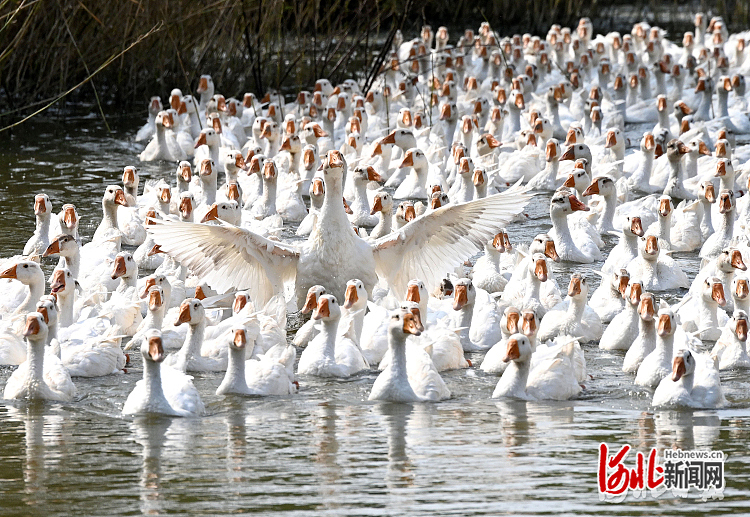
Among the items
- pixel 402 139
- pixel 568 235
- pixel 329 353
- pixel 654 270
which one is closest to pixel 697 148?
pixel 402 139

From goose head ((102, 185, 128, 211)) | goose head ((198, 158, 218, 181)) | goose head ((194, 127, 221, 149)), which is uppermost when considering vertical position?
goose head ((194, 127, 221, 149))

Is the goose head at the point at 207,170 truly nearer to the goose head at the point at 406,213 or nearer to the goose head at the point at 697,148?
the goose head at the point at 406,213

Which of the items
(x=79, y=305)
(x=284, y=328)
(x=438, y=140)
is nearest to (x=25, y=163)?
(x=438, y=140)

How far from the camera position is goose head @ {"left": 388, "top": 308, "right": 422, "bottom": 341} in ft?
27.2

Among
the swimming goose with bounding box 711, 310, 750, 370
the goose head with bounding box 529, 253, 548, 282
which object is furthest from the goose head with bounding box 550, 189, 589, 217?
the swimming goose with bounding box 711, 310, 750, 370

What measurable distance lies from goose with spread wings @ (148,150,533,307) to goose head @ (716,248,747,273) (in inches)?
65.9

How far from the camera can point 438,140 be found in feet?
53.6

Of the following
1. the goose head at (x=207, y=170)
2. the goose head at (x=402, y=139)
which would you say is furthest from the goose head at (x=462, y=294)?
the goose head at (x=402, y=139)

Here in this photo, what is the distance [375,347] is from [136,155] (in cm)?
891

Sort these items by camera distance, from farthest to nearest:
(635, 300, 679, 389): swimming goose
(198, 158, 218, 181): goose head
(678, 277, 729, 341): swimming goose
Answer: (198, 158, 218, 181): goose head < (678, 277, 729, 341): swimming goose < (635, 300, 679, 389): swimming goose

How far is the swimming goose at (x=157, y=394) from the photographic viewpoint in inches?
307

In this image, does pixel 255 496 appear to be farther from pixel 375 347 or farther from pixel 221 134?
pixel 221 134

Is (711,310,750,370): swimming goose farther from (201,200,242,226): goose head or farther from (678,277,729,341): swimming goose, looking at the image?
(201,200,242,226): goose head
